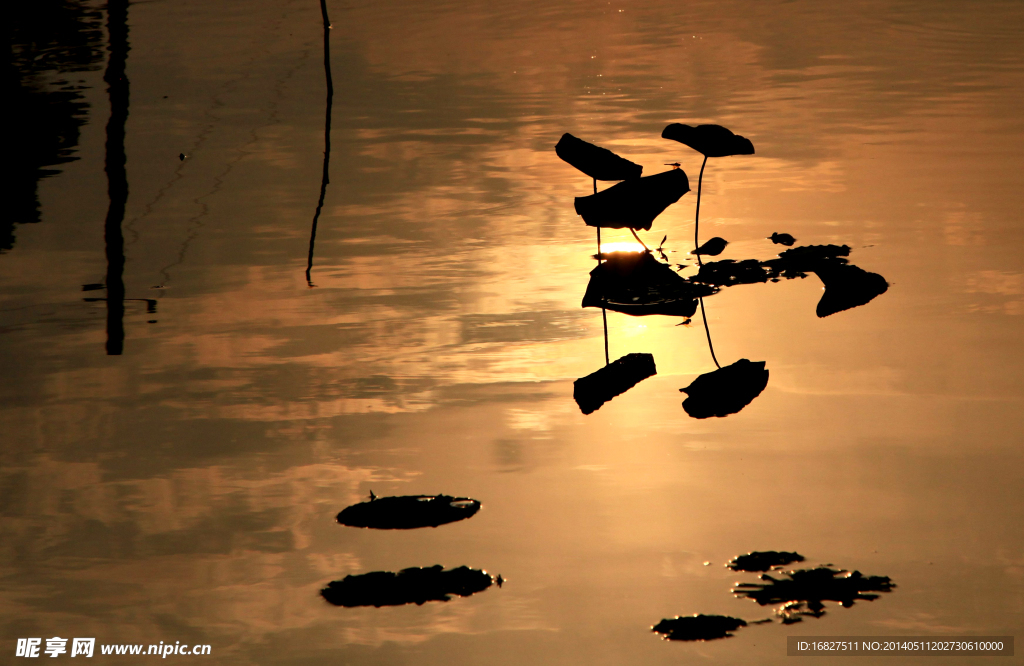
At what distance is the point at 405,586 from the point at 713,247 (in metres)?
4.25

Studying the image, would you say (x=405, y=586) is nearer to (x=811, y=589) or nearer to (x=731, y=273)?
(x=811, y=589)

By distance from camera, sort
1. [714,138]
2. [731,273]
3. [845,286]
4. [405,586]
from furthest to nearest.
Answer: [714,138], [731,273], [845,286], [405,586]

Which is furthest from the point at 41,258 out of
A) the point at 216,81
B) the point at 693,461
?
the point at 216,81

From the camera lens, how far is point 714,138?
7719 millimetres

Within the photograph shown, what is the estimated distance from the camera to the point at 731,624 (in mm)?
3820

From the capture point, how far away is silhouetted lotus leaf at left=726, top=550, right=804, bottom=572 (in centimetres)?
410

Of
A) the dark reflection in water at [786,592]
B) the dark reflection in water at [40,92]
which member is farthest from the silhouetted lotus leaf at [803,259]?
the dark reflection in water at [40,92]

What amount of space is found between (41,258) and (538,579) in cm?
519

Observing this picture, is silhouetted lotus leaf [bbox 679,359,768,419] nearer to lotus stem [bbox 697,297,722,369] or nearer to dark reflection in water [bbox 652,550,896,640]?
lotus stem [bbox 697,297,722,369]

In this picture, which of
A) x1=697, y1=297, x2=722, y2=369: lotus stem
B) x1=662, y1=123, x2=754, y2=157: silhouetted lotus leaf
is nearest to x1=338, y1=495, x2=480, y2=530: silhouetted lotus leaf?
x1=697, y1=297, x2=722, y2=369: lotus stem

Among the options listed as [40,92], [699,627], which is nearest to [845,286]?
[699,627]

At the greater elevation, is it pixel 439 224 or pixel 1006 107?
pixel 1006 107

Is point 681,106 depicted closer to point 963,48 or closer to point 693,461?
point 963,48

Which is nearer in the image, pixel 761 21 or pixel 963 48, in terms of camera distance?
pixel 963 48
